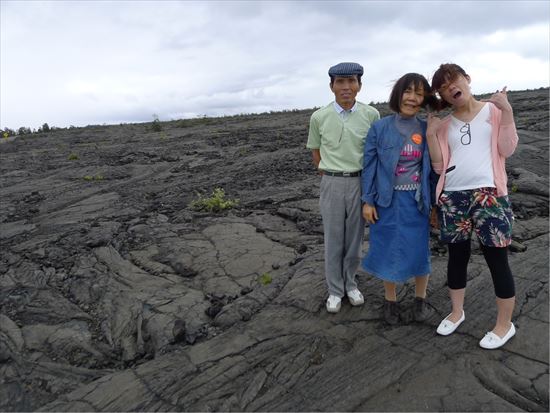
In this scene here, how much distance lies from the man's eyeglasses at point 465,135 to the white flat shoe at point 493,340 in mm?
1564

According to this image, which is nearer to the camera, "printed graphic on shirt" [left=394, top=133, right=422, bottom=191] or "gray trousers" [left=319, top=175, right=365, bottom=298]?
"printed graphic on shirt" [left=394, top=133, right=422, bottom=191]

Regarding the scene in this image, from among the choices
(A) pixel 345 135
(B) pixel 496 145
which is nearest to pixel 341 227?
(A) pixel 345 135

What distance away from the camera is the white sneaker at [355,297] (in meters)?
4.26

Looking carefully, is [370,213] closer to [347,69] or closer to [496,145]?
[496,145]

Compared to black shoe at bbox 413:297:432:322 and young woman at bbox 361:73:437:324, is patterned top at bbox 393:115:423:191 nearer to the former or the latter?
young woman at bbox 361:73:437:324

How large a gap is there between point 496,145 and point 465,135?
0.22m

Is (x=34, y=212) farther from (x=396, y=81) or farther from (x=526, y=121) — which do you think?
(x=526, y=121)

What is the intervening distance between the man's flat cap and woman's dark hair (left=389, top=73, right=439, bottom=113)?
38cm

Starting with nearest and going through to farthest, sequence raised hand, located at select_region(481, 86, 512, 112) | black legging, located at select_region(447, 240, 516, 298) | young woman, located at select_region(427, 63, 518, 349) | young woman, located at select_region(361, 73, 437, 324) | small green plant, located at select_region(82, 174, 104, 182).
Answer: raised hand, located at select_region(481, 86, 512, 112), young woman, located at select_region(427, 63, 518, 349), black legging, located at select_region(447, 240, 516, 298), young woman, located at select_region(361, 73, 437, 324), small green plant, located at select_region(82, 174, 104, 182)

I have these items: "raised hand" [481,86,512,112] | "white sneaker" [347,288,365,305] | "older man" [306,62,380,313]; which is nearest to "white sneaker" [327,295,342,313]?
"older man" [306,62,380,313]

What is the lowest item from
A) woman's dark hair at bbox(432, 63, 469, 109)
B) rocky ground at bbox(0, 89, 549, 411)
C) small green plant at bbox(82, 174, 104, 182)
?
rocky ground at bbox(0, 89, 549, 411)

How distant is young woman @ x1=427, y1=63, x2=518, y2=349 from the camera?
10.5ft

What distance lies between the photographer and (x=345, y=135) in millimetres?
3760

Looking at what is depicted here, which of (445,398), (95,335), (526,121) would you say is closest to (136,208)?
(95,335)
